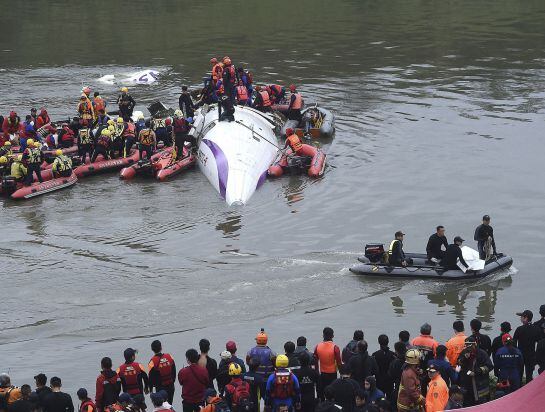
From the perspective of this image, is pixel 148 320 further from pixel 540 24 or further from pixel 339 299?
pixel 540 24

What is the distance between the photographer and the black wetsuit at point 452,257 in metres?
21.7

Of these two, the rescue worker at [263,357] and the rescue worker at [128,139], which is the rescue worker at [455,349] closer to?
the rescue worker at [263,357]

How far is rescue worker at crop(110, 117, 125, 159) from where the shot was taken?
104 ft

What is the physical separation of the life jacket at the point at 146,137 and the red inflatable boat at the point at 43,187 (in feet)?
7.60

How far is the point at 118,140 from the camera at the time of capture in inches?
1257

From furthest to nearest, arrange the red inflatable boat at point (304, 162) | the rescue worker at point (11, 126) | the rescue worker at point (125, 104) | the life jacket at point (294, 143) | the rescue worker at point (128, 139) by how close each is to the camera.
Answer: the rescue worker at point (125, 104), the rescue worker at point (11, 126), the rescue worker at point (128, 139), the life jacket at point (294, 143), the red inflatable boat at point (304, 162)

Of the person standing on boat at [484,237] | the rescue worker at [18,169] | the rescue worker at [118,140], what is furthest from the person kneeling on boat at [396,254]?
the rescue worker at [118,140]

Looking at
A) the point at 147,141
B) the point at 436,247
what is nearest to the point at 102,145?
the point at 147,141

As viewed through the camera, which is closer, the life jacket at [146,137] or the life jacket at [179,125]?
the life jacket at [179,125]

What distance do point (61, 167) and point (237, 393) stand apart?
16.8 meters

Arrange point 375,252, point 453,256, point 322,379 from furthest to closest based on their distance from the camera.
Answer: point 375,252 < point 453,256 < point 322,379

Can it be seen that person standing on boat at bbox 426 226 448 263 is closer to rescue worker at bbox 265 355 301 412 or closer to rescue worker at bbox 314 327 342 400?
rescue worker at bbox 314 327 342 400

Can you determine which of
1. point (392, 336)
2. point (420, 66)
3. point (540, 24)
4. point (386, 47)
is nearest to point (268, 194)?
point (392, 336)

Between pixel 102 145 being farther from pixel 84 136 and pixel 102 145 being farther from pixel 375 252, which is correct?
pixel 375 252
